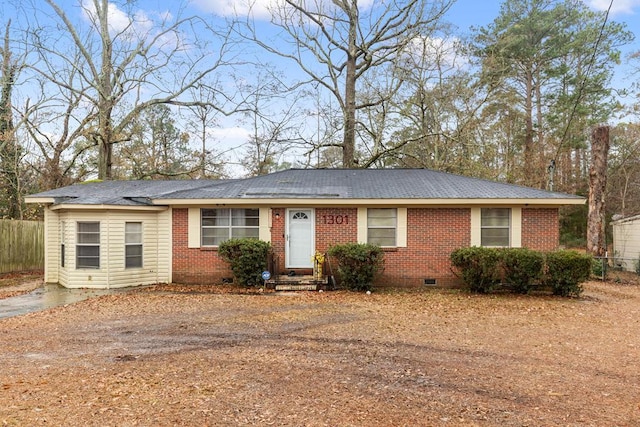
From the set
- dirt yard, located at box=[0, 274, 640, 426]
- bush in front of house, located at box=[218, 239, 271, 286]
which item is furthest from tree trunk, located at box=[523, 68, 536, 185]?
bush in front of house, located at box=[218, 239, 271, 286]

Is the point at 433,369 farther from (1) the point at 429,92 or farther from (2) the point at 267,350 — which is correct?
(1) the point at 429,92

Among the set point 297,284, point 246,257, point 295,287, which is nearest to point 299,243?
point 297,284

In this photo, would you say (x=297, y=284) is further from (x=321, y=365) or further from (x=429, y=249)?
(x=321, y=365)

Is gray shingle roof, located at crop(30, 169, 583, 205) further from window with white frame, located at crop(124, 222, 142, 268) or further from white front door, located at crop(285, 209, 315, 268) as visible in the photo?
white front door, located at crop(285, 209, 315, 268)

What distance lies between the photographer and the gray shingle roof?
472 inches

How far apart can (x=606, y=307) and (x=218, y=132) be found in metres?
22.9

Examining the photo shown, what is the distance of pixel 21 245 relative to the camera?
51.7ft

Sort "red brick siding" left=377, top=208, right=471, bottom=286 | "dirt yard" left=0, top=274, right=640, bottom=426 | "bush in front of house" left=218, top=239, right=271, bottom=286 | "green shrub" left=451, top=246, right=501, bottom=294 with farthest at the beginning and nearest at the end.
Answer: "red brick siding" left=377, top=208, right=471, bottom=286 < "bush in front of house" left=218, top=239, right=271, bottom=286 < "green shrub" left=451, top=246, right=501, bottom=294 < "dirt yard" left=0, top=274, right=640, bottom=426

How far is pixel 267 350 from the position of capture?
601 centimetres

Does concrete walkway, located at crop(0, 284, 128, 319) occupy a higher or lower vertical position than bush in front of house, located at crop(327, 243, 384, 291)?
lower

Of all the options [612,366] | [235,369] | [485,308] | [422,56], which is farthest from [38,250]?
[422,56]

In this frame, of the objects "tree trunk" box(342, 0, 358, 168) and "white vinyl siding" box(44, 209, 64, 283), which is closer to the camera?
"white vinyl siding" box(44, 209, 64, 283)

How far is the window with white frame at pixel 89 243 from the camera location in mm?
11852

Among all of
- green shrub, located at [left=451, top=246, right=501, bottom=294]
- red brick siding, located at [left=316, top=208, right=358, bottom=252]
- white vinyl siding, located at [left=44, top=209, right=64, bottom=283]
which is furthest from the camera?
white vinyl siding, located at [left=44, top=209, right=64, bottom=283]
